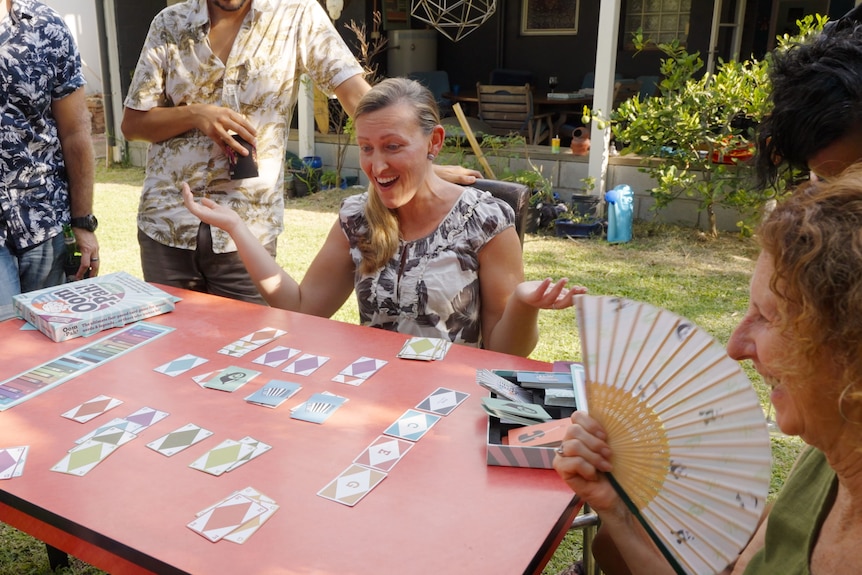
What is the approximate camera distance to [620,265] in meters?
5.86

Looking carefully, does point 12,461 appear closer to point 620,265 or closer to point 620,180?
point 620,265

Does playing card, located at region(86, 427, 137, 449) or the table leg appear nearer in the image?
playing card, located at region(86, 427, 137, 449)

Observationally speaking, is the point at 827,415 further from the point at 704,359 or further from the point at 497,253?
the point at 497,253

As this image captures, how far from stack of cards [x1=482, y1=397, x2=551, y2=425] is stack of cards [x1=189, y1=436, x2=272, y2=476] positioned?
469mm

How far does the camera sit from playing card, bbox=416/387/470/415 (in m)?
1.64

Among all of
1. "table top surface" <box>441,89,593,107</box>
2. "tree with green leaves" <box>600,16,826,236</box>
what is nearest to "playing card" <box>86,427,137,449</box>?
"tree with green leaves" <box>600,16,826,236</box>

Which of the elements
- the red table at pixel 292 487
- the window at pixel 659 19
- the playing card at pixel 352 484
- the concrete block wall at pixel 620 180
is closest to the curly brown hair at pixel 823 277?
the red table at pixel 292 487

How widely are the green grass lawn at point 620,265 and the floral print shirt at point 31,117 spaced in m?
2.29

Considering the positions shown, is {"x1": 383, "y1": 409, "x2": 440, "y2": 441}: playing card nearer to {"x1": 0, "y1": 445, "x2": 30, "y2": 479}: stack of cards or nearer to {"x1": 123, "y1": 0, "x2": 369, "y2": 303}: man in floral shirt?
{"x1": 0, "y1": 445, "x2": 30, "y2": 479}: stack of cards

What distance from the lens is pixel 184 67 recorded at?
2668 millimetres

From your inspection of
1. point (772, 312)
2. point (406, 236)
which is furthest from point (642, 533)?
point (406, 236)

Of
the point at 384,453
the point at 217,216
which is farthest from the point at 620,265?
the point at 384,453

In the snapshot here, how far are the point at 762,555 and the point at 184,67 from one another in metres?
2.41

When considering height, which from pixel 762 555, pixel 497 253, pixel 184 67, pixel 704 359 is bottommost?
pixel 762 555
